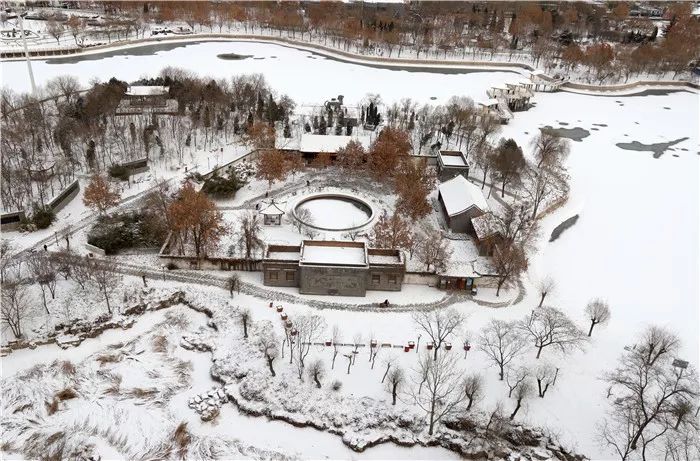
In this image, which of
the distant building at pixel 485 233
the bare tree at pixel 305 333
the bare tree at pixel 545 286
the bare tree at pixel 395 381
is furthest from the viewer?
the distant building at pixel 485 233

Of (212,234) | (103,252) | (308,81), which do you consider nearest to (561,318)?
(212,234)

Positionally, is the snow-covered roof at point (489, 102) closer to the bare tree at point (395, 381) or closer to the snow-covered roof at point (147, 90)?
the snow-covered roof at point (147, 90)

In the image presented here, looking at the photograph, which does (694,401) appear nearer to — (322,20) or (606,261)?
(606,261)

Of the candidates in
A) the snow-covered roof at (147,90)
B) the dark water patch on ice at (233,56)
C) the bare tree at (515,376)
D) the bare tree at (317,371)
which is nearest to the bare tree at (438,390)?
the bare tree at (515,376)

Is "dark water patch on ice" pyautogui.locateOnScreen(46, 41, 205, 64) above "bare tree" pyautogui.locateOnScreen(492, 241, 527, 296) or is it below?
above

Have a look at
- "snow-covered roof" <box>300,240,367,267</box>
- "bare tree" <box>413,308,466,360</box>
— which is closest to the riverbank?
"snow-covered roof" <box>300,240,367,267</box>

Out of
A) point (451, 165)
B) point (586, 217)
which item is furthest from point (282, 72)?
point (586, 217)

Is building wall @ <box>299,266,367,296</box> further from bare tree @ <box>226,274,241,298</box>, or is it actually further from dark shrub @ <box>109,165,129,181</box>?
dark shrub @ <box>109,165,129,181</box>
